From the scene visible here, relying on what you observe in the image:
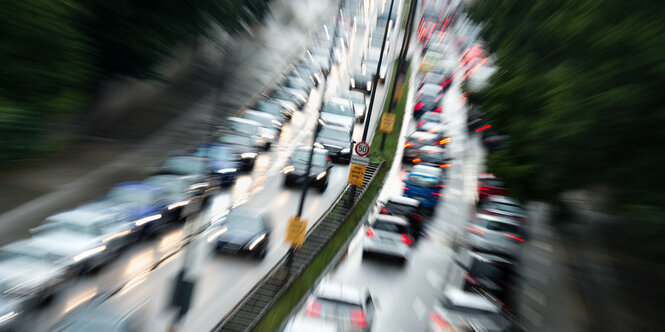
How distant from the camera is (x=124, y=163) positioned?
19359 millimetres

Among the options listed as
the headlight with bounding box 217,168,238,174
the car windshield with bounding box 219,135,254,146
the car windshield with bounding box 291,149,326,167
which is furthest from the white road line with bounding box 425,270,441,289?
the car windshield with bounding box 219,135,254,146

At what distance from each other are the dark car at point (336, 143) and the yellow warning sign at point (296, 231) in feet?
35.7

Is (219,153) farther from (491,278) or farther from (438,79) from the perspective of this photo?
(438,79)

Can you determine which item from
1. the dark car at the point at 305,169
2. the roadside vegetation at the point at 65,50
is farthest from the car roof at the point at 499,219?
the roadside vegetation at the point at 65,50

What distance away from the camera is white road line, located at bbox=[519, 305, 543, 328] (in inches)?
531

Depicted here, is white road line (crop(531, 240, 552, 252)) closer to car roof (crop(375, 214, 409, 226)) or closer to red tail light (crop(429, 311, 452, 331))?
car roof (crop(375, 214, 409, 226))

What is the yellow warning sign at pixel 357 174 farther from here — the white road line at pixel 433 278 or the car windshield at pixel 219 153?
the car windshield at pixel 219 153

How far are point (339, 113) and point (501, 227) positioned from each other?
1285 cm

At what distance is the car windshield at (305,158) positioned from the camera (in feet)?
66.2

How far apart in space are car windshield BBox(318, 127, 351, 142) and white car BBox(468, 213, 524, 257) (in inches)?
348

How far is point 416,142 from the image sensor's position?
27.1m

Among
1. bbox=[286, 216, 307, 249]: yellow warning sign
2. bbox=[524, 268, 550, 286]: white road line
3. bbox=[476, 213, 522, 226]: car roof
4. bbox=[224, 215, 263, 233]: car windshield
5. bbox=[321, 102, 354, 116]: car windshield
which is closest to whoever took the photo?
bbox=[286, 216, 307, 249]: yellow warning sign

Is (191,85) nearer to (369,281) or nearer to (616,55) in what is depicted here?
(369,281)

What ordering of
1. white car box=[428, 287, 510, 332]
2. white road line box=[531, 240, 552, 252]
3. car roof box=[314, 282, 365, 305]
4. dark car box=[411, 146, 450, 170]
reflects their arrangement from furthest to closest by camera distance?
dark car box=[411, 146, 450, 170]
white road line box=[531, 240, 552, 252]
white car box=[428, 287, 510, 332]
car roof box=[314, 282, 365, 305]
